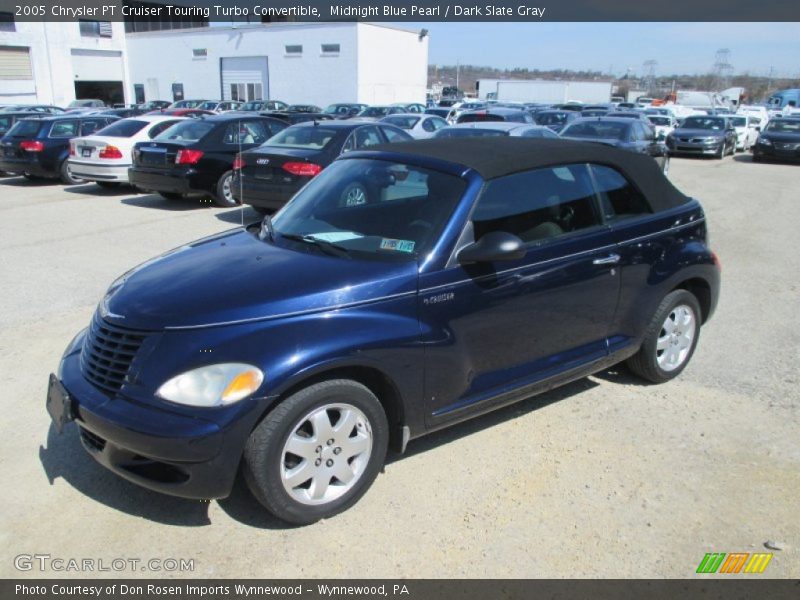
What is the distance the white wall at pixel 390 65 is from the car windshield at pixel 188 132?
Result: 1459 inches

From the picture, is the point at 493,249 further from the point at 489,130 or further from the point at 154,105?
the point at 154,105

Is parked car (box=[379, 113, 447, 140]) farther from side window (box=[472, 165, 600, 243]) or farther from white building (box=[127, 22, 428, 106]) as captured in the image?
white building (box=[127, 22, 428, 106])

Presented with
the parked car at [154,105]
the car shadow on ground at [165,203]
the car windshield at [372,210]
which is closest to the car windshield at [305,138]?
the car shadow on ground at [165,203]

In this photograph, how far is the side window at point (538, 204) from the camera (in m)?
3.70

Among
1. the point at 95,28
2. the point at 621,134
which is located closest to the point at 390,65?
the point at 95,28

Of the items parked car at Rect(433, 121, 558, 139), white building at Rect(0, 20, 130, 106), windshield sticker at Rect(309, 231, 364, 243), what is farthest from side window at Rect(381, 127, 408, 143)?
white building at Rect(0, 20, 130, 106)

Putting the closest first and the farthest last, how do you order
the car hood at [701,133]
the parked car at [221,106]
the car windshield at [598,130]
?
1. the car windshield at [598,130]
2. the car hood at [701,133]
3. the parked car at [221,106]

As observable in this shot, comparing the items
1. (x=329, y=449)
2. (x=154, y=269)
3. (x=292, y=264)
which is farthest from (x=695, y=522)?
(x=154, y=269)

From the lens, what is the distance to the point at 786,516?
3.33 metres

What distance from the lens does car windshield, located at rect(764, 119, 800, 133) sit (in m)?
23.0

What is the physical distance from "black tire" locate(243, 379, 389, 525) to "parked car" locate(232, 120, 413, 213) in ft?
20.5

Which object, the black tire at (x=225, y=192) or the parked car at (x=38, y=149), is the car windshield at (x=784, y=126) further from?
the parked car at (x=38, y=149)

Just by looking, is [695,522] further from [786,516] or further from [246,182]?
[246,182]
